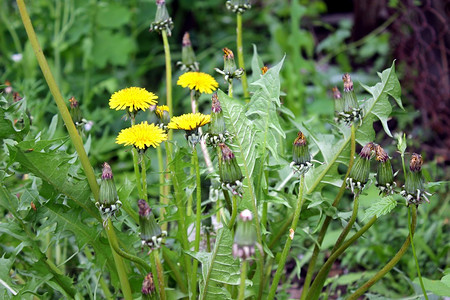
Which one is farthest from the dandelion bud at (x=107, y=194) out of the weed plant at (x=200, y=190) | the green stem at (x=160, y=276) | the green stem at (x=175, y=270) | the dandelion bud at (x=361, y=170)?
the dandelion bud at (x=361, y=170)

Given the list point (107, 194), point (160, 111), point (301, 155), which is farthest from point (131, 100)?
point (301, 155)

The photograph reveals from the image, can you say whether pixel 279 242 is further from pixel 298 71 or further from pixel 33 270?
pixel 298 71

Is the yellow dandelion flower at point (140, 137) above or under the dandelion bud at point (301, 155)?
above

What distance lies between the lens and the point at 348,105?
1277mm

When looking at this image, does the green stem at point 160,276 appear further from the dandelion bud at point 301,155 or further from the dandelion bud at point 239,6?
the dandelion bud at point 239,6

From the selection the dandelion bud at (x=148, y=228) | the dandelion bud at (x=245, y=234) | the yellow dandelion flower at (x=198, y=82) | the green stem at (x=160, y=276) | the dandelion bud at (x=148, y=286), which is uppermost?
the yellow dandelion flower at (x=198, y=82)

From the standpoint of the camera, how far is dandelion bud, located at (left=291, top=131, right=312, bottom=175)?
1.17m

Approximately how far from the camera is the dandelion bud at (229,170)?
1088 mm

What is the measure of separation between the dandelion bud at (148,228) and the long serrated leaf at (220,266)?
13cm

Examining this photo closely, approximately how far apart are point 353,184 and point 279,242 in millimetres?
360

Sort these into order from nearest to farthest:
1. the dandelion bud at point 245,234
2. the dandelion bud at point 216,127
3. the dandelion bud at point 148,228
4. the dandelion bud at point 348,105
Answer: the dandelion bud at point 245,234
the dandelion bud at point 148,228
the dandelion bud at point 216,127
the dandelion bud at point 348,105

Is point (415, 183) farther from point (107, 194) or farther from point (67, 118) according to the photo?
point (67, 118)

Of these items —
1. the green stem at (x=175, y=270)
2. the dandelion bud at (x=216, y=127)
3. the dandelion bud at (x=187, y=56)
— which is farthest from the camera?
the dandelion bud at (x=187, y=56)

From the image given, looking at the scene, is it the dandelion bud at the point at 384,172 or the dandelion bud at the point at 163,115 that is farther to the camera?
the dandelion bud at the point at 163,115
